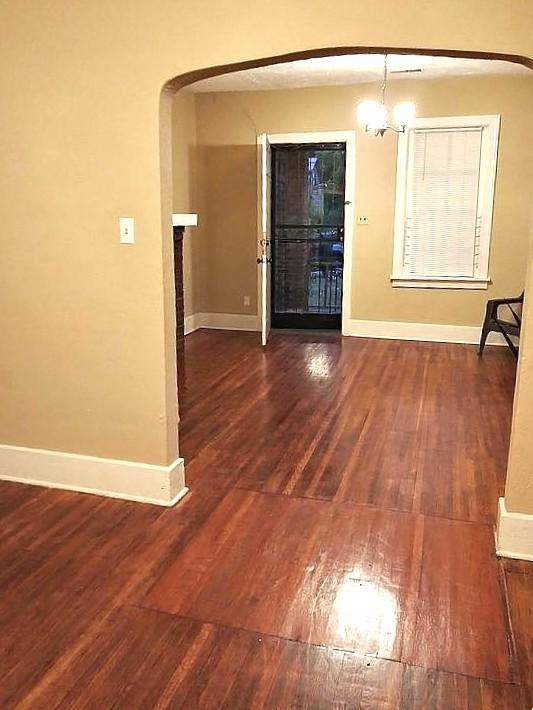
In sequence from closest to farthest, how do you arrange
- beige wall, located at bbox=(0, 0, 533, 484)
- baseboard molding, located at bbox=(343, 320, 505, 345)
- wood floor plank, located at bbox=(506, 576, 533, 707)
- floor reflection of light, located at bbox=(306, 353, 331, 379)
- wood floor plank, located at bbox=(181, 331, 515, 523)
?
wood floor plank, located at bbox=(506, 576, 533, 707) < beige wall, located at bbox=(0, 0, 533, 484) < wood floor plank, located at bbox=(181, 331, 515, 523) < floor reflection of light, located at bbox=(306, 353, 331, 379) < baseboard molding, located at bbox=(343, 320, 505, 345)

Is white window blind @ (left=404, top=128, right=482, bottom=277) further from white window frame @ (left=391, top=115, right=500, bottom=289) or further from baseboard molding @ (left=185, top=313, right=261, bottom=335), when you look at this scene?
baseboard molding @ (left=185, top=313, right=261, bottom=335)

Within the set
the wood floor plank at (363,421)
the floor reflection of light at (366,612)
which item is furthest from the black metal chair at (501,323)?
the floor reflection of light at (366,612)

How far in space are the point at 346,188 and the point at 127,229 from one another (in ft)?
14.4

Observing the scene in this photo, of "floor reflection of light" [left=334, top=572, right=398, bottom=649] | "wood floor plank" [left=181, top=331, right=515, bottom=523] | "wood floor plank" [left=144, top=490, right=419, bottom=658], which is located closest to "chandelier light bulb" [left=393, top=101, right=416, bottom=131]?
"wood floor plank" [left=181, top=331, right=515, bottom=523]

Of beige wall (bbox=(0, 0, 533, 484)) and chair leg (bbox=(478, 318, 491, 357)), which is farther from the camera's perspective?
chair leg (bbox=(478, 318, 491, 357))

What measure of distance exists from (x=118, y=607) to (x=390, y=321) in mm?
5058

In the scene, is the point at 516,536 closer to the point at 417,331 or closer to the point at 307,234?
the point at 417,331

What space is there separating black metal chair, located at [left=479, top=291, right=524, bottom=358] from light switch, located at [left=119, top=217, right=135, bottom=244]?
13.2ft

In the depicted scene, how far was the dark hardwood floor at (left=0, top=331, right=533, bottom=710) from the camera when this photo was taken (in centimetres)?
173

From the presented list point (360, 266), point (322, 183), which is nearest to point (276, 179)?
point (322, 183)

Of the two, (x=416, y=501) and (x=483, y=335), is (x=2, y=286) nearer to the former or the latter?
(x=416, y=501)

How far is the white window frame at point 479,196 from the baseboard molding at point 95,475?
425 centimetres

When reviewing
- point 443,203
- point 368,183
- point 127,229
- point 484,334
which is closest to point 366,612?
point 127,229

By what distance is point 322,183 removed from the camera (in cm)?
707
